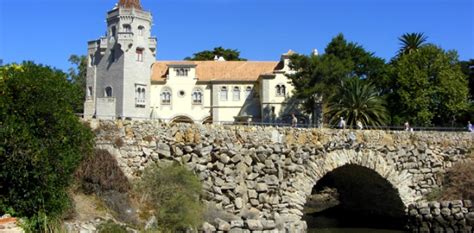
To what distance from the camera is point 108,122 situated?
21.7 meters

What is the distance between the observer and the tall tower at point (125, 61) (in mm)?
56250

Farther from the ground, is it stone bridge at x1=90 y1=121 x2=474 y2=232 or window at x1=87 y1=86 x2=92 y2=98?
Result: window at x1=87 y1=86 x2=92 y2=98

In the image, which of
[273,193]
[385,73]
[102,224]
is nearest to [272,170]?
[273,193]

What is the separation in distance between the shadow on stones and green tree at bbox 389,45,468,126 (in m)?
12.0

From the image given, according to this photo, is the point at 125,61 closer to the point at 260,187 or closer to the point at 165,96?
the point at 165,96

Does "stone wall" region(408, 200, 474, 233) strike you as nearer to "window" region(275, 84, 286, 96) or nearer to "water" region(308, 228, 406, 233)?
"water" region(308, 228, 406, 233)

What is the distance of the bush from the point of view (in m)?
19.2

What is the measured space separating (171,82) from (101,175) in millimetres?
44077

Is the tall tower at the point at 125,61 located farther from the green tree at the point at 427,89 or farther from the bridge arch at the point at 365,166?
the bridge arch at the point at 365,166

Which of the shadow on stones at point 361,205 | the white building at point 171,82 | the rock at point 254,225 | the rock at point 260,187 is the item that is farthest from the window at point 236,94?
the rock at point 254,225

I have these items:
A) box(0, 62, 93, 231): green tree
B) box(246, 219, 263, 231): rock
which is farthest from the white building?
box(0, 62, 93, 231): green tree

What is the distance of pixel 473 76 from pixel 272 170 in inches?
1573

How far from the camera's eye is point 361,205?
116 feet

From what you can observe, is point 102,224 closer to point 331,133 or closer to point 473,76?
point 331,133
